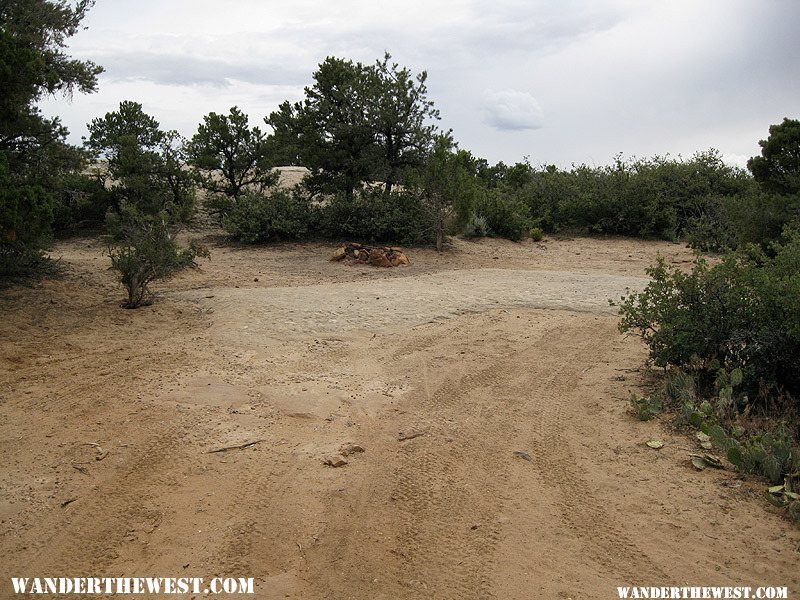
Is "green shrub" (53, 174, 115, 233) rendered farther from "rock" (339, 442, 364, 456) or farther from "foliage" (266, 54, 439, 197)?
"rock" (339, 442, 364, 456)

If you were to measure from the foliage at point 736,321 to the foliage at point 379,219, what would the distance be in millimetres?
9777

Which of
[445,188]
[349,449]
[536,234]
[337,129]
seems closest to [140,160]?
[337,129]

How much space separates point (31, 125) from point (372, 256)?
6.47 metres

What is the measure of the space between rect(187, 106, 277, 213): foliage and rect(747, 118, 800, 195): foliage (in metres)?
12.0

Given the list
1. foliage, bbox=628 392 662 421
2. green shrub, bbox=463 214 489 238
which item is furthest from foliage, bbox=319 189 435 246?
foliage, bbox=628 392 662 421

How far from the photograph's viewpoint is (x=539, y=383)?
6.17m

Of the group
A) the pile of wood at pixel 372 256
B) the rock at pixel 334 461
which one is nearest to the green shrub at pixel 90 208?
the pile of wood at pixel 372 256

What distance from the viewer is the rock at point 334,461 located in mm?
4438

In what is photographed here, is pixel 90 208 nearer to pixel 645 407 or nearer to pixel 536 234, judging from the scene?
pixel 536 234

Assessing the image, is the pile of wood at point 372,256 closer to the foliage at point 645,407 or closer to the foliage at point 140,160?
the foliage at point 140,160

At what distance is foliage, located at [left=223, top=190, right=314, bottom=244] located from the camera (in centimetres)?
1573

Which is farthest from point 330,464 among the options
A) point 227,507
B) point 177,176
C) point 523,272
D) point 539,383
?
point 177,176

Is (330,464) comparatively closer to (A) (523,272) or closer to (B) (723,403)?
(B) (723,403)

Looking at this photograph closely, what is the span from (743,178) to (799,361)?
18076mm
